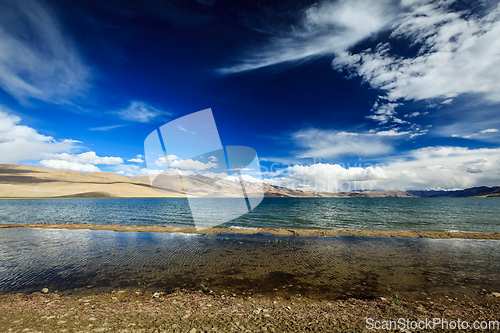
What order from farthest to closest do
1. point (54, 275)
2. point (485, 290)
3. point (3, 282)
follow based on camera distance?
point (54, 275) → point (3, 282) → point (485, 290)

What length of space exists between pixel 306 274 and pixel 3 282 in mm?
16944

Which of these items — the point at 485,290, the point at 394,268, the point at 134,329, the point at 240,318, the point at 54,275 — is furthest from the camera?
the point at 394,268

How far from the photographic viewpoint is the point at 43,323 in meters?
6.47

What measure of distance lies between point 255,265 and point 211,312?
6.87m

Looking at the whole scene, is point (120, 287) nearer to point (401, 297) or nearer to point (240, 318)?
point (240, 318)

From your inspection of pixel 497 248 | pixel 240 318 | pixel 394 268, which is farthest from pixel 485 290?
pixel 497 248

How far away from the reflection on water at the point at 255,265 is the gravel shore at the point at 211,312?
3.64 ft

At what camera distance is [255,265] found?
13922mm

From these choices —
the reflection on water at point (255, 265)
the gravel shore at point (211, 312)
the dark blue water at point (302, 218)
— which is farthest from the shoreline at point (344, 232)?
the gravel shore at point (211, 312)

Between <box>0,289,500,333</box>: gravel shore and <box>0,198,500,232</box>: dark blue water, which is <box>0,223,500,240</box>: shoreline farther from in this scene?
<box>0,289,500,333</box>: gravel shore

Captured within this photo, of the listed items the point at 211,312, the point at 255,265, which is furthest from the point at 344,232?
the point at 211,312

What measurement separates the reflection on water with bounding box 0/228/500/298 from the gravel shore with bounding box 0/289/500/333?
1.11 metres

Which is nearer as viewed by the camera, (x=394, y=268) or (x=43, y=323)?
(x=43, y=323)

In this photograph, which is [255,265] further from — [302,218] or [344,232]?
[302,218]
